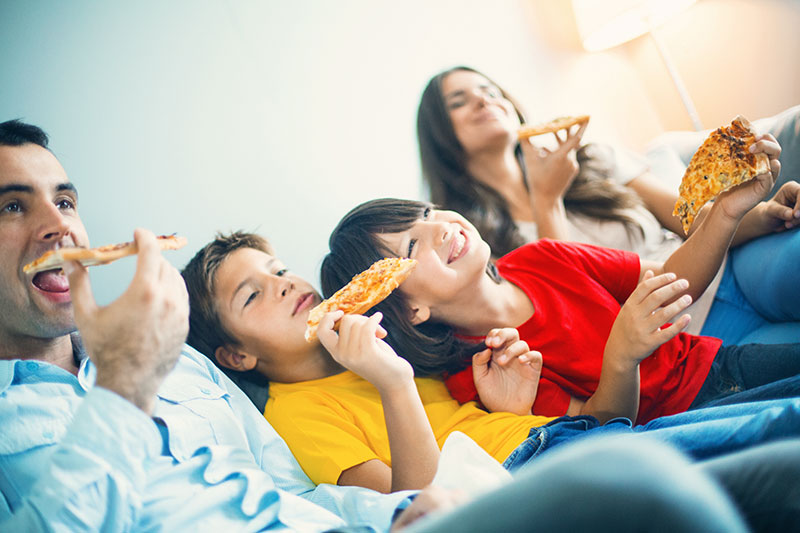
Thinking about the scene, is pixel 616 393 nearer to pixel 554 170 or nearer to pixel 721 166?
pixel 721 166

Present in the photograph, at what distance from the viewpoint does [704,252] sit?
1.60 meters

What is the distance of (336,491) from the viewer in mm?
1291

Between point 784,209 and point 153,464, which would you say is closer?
point 153,464

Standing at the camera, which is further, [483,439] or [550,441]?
[483,439]

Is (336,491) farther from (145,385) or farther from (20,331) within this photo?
(20,331)

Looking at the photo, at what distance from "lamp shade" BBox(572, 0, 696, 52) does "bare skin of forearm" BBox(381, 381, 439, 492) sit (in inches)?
→ 109

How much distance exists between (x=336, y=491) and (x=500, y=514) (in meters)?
0.78

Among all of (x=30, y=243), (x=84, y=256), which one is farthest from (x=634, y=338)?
(x=30, y=243)

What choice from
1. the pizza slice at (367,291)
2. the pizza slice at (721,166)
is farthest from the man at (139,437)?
the pizza slice at (721,166)

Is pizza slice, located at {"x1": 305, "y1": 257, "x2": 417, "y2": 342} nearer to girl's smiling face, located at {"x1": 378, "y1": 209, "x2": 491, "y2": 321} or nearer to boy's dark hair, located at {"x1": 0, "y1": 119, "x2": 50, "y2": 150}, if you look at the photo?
girl's smiling face, located at {"x1": 378, "y1": 209, "x2": 491, "y2": 321}

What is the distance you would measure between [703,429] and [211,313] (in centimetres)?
137

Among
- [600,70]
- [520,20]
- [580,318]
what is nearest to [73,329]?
[580,318]

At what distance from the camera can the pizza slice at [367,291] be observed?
1449 millimetres

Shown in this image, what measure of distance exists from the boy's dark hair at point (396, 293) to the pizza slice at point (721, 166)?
2.12ft
